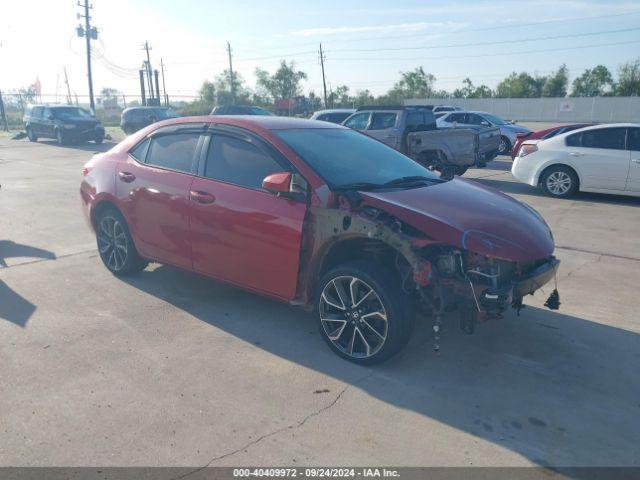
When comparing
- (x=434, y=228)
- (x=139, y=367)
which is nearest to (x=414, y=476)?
(x=434, y=228)

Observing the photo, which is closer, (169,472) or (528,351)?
(169,472)

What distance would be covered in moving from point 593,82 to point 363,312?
253ft

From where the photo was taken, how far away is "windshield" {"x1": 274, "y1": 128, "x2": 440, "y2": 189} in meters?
4.25

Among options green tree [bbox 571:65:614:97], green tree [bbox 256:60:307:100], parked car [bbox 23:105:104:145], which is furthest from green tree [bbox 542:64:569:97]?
parked car [bbox 23:105:104:145]

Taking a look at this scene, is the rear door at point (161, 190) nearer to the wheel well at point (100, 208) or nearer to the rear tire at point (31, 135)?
the wheel well at point (100, 208)

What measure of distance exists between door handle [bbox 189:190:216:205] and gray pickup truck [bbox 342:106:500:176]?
262 inches

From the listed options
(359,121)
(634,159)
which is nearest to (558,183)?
(634,159)

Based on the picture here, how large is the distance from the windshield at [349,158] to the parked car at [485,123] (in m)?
15.2

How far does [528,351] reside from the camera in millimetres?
4152

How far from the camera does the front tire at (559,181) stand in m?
10.5

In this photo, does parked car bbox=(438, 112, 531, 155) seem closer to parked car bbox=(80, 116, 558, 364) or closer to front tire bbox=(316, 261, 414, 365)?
parked car bbox=(80, 116, 558, 364)

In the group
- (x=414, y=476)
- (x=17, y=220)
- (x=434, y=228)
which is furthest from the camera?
(x=17, y=220)

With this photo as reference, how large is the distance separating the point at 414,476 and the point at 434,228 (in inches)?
62.9

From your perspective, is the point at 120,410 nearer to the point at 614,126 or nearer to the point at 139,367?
the point at 139,367
